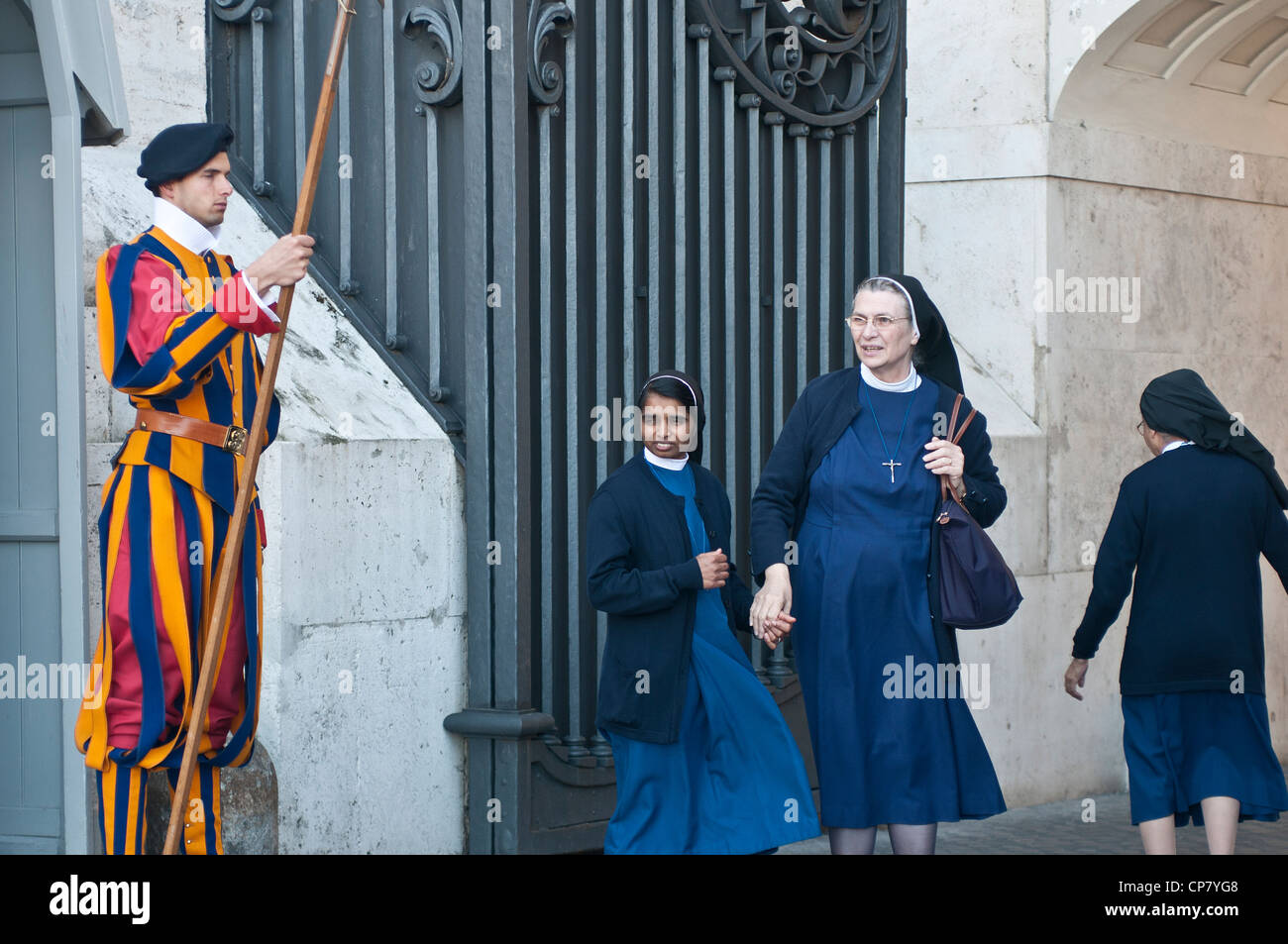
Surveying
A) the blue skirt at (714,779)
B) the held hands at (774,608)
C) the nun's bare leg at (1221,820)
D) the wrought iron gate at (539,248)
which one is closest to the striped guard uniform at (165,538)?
the blue skirt at (714,779)

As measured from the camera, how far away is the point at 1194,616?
5582mm

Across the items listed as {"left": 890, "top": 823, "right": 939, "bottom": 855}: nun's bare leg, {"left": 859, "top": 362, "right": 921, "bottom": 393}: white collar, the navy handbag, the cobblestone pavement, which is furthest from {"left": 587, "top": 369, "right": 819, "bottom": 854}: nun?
the cobblestone pavement

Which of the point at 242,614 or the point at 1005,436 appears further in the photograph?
Answer: the point at 1005,436

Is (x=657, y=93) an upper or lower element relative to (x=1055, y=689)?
upper

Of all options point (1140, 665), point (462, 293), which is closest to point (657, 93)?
point (462, 293)

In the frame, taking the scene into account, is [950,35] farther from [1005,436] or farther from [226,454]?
[226,454]

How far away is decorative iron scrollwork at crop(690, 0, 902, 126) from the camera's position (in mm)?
7039

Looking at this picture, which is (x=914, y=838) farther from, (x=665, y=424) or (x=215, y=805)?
(x=215, y=805)

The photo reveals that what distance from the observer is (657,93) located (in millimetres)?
6605

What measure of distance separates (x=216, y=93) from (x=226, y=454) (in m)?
2.26

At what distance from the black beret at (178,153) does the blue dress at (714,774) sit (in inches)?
57.6

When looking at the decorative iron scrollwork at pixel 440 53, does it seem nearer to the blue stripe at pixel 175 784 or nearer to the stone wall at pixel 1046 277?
the blue stripe at pixel 175 784

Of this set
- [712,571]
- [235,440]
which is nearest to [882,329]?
[712,571]

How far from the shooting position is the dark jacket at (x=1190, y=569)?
5586 millimetres
